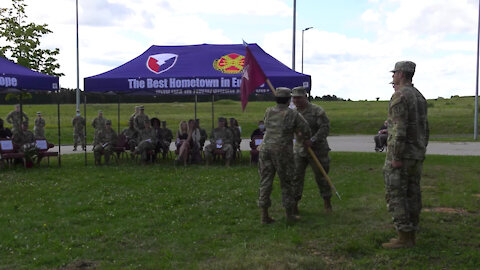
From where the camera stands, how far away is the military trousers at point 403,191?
582 cm

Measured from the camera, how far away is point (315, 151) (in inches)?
310

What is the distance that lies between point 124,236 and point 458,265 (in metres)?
3.95

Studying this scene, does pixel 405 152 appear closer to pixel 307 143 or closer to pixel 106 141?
pixel 307 143

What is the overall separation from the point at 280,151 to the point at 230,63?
7.97m

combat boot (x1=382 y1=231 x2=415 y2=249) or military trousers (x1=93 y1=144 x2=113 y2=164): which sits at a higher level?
military trousers (x1=93 y1=144 x2=113 y2=164)

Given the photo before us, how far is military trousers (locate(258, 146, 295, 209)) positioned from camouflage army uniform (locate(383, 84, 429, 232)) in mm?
1433

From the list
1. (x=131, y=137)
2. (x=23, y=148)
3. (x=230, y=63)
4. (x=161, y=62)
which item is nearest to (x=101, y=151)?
(x=131, y=137)

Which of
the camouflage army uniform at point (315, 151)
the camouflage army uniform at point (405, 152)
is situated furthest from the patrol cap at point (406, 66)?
the camouflage army uniform at point (315, 151)

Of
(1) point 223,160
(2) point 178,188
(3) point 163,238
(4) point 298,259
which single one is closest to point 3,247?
(3) point 163,238

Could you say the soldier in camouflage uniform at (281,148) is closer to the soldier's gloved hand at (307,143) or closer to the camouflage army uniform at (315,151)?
the soldier's gloved hand at (307,143)

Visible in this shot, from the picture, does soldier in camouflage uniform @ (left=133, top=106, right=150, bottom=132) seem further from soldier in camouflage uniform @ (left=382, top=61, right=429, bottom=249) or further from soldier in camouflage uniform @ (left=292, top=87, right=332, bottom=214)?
soldier in camouflage uniform @ (left=382, top=61, right=429, bottom=249)

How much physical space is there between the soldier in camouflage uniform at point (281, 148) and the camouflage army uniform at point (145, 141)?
7.61 m

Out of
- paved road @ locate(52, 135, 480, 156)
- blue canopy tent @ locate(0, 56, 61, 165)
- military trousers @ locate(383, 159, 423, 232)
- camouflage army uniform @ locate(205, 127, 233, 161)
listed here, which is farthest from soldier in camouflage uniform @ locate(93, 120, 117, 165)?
military trousers @ locate(383, 159, 423, 232)

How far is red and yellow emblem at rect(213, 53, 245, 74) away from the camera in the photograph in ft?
46.9
